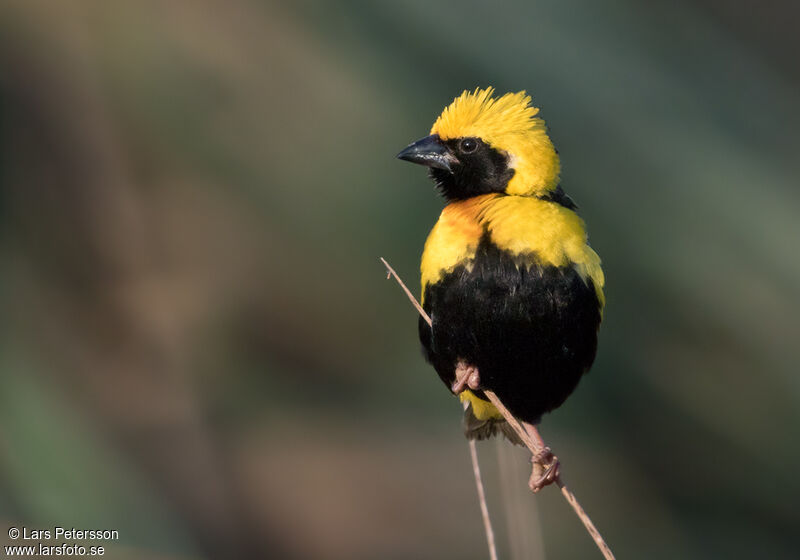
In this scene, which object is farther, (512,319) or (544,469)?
(544,469)

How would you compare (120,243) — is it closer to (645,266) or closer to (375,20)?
(375,20)

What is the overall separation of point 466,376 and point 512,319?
0.23 meters

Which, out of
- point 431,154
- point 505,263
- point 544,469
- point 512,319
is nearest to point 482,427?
point 544,469

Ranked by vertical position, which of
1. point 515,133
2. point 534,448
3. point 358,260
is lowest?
point 534,448

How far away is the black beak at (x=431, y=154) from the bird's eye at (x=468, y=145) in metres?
0.04

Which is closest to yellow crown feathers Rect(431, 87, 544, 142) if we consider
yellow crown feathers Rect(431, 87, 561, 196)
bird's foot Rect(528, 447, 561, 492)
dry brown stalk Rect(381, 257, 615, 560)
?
yellow crown feathers Rect(431, 87, 561, 196)

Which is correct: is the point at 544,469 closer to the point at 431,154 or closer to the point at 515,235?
the point at 515,235

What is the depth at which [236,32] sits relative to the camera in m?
5.12

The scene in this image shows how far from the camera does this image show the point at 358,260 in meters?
5.29

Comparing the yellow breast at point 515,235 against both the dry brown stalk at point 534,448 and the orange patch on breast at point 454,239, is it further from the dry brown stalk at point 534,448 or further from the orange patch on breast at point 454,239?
the dry brown stalk at point 534,448

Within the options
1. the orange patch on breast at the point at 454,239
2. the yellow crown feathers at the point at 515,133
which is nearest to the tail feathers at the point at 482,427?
the orange patch on breast at the point at 454,239

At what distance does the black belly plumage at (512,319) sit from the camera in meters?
2.42

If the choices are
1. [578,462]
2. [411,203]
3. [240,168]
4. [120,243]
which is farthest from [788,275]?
[120,243]

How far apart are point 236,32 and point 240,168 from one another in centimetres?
74
